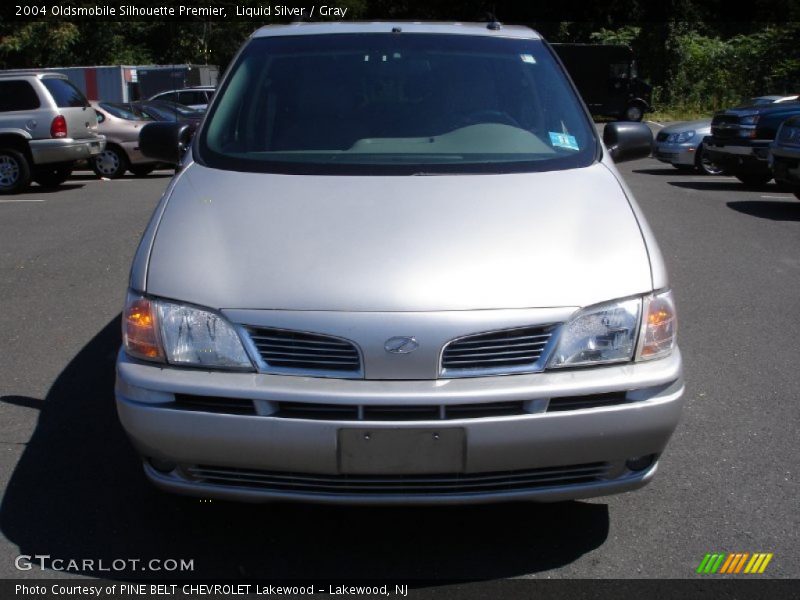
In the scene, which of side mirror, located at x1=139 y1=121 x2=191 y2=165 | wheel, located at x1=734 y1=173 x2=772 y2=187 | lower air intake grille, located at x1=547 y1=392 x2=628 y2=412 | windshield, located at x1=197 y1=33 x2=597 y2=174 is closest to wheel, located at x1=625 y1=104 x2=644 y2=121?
wheel, located at x1=734 y1=173 x2=772 y2=187

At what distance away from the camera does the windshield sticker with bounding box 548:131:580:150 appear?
4.41 metres

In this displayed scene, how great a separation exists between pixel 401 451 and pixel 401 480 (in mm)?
145

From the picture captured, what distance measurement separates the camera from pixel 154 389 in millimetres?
3262

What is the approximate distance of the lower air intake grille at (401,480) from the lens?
10.6 ft

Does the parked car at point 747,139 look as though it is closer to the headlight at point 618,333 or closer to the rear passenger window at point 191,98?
the headlight at point 618,333

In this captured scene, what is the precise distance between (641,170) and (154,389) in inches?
675

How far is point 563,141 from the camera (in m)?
4.45

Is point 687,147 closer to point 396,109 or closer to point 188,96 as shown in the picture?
point 188,96

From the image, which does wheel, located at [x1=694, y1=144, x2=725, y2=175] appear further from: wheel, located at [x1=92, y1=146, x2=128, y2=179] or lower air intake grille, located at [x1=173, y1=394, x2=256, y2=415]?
lower air intake grille, located at [x1=173, y1=394, x2=256, y2=415]

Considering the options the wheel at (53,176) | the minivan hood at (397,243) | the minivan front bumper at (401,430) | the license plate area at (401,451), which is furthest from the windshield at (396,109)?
the wheel at (53,176)

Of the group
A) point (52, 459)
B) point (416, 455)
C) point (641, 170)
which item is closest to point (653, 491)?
point (416, 455)

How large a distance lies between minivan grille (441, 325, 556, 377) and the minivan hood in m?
0.09

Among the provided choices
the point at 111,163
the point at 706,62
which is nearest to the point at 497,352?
the point at 111,163

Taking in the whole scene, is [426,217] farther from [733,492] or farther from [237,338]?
[733,492]
